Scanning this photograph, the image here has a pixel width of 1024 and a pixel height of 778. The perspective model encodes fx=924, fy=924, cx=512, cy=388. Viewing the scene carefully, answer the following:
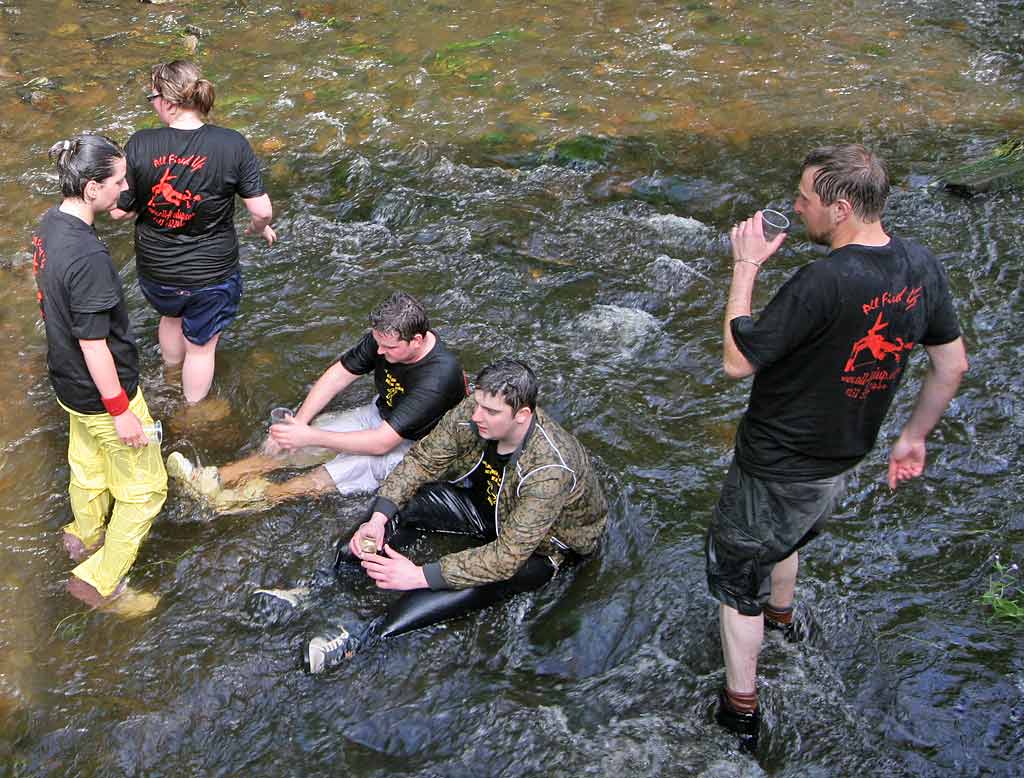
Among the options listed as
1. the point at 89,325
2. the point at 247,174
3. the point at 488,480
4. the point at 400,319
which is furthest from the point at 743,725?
the point at 247,174

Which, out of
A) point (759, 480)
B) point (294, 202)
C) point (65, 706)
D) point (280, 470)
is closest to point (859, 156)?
point (759, 480)

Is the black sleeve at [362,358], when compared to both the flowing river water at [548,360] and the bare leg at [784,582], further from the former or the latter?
the bare leg at [784,582]

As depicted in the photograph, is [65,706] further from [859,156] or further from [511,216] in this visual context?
[511,216]

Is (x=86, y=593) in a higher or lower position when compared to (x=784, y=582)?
lower

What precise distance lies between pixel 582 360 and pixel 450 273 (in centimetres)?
152

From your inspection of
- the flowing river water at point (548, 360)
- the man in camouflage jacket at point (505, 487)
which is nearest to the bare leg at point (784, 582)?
the flowing river water at point (548, 360)

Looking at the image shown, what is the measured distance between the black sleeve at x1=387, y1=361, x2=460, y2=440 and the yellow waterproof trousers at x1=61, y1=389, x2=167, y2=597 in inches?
50.0

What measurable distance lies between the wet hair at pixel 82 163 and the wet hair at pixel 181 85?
3.12ft

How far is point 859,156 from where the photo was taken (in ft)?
10.8

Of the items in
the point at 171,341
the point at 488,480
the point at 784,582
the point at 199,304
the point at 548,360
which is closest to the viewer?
the point at 784,582

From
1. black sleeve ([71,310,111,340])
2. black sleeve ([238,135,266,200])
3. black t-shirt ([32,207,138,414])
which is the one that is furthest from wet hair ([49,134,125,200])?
black sleeve ([238,135,266,200])

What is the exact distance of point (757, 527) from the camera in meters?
3.77

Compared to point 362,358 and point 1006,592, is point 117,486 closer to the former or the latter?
point 362,358

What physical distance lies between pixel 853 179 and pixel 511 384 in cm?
171
